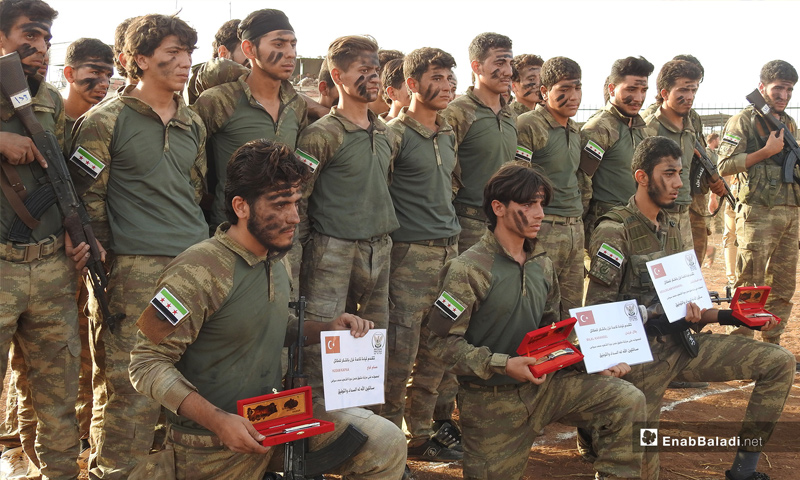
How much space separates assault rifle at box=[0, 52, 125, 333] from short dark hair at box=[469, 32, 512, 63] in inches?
149

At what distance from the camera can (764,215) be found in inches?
351

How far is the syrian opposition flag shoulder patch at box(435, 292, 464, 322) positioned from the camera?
4.69 m

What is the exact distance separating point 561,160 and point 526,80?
1.56 metres

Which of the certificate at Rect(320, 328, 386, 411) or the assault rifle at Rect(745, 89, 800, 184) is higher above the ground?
the assault rifle at Rect(745, 89, 800, 184)

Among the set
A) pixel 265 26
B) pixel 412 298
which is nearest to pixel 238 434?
pixel 412 298

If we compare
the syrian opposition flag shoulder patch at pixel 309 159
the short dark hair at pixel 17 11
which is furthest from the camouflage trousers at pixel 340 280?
the short dark hair at pixel 17 11

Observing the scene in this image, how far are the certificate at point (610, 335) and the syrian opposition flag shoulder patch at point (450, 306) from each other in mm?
677

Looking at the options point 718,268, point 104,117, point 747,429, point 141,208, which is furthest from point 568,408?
point 718,268

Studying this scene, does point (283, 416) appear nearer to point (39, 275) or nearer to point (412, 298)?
point (39, 275)

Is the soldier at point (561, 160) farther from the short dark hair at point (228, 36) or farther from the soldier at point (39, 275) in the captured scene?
the soldier at point (39, 275)

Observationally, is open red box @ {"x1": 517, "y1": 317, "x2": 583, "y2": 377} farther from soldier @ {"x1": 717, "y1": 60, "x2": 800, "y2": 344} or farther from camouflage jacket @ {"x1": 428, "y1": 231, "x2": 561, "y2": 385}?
soldier @ {"x1": 717, "y1": 60, "x2": 800, "y2": 344}

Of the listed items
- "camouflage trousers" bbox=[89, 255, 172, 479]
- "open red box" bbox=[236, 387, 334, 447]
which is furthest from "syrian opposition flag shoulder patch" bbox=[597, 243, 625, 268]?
"camouflage trousers" bbox=[89, 255, 172, 479]

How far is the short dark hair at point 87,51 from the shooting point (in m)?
5.93

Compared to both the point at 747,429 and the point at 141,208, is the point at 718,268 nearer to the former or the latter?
the point at 747,429
